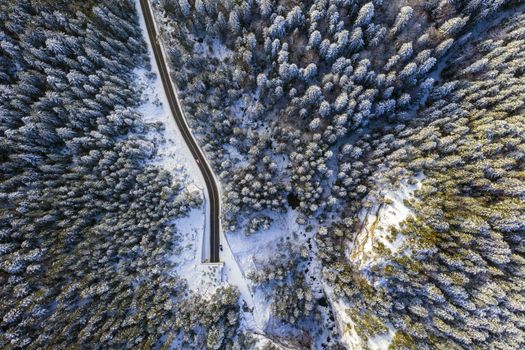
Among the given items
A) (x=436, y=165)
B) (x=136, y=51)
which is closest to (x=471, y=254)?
(x=436, y=165)

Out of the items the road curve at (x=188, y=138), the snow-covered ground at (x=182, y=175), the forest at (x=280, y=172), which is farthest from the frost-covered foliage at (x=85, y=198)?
the road curve at (x=188, y=138)

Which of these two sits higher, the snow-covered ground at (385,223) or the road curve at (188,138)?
the road curve at (188,138)

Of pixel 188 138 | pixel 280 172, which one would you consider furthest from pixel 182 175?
pixel 280 172

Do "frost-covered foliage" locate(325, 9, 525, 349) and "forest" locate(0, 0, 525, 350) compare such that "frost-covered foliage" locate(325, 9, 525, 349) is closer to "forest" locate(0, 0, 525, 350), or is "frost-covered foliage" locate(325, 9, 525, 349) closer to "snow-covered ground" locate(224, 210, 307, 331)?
"forest" locate(0, 0, 525, 350)

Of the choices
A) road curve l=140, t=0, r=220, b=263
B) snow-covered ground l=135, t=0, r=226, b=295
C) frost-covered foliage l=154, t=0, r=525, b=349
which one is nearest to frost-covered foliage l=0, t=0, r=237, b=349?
snow-covered ground l=135, t=0, r=226, b=295

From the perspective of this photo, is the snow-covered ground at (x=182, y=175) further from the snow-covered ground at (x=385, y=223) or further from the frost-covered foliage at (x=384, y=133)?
the snow-covered ground at (x=385, y=223)
